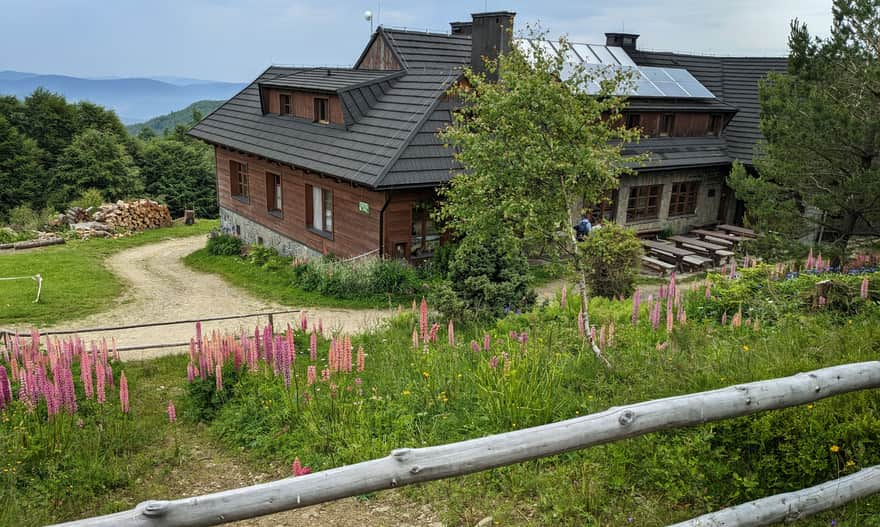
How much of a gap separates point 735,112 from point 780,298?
1723 centimetres

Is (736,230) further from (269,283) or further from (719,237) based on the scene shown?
(269,283)

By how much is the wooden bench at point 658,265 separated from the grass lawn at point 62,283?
14391mm

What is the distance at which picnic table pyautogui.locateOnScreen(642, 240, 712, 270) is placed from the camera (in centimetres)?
1803

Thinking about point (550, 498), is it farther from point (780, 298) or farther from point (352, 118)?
point (352, 118)

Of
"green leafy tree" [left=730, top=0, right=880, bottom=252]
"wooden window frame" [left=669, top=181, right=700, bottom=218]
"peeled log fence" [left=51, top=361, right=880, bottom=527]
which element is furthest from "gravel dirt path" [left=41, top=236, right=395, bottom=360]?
"wooden window frame" [left=669, top=181, right=700, bottom=218]

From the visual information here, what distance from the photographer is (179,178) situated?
4391cm

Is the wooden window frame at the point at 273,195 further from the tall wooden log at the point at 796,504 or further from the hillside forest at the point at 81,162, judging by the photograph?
the tall wooden log at the point at 796,504

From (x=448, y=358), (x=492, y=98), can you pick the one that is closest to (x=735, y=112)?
(x=492, y=98)

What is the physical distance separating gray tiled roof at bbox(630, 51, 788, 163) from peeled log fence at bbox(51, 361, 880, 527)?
21144 mm

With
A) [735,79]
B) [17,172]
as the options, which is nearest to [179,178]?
[17,172]

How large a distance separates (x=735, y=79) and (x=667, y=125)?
6179 mm

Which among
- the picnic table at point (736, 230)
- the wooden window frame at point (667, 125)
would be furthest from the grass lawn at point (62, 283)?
the picnic table at point (736, 230)

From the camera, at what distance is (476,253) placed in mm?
11797

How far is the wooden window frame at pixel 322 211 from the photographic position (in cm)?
1833
